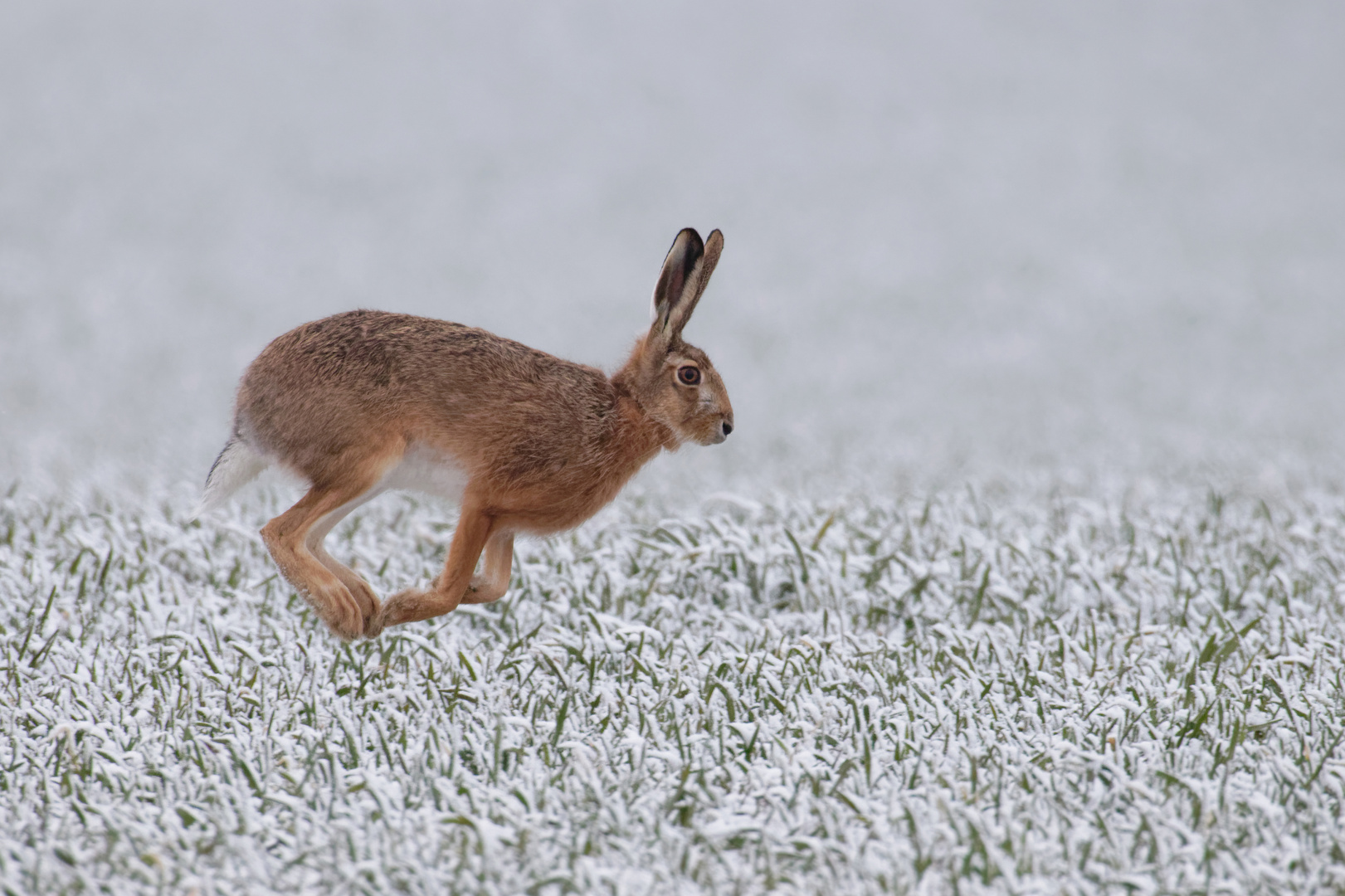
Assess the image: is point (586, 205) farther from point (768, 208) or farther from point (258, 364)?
point (258, 364)

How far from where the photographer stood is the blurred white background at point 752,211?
14062 mm

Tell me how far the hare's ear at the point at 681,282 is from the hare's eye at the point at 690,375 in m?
0.12

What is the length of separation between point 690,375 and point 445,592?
3.86 ft

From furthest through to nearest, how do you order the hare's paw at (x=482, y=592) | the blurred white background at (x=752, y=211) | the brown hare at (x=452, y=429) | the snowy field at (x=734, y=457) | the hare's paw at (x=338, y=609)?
the blurred white background at (x=752, y=211) → the hare's paw at (x=482, y=592) → the brown hare at (x=452, y=429) → the hare's paw at (x=338, y=609) → the snowy field at (x=734, y=457)

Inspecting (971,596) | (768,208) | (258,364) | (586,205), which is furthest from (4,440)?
(768,208)

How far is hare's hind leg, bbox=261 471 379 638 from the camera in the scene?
4.31 meters

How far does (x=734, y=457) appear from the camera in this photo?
37.1 ft

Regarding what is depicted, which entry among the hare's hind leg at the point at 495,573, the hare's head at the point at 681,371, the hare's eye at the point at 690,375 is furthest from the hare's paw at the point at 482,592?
the hare's eye at the point at 690,375

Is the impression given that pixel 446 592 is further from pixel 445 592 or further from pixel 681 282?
pixel 681 282

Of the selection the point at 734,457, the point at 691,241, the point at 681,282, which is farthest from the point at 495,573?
the point at 734,457

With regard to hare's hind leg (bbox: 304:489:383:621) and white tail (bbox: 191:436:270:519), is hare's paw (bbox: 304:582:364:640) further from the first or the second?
white tail (bbox: 191:436:270:519)

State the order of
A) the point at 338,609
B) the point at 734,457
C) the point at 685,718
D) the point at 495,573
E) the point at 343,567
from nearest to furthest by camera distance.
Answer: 1. the point at 685,718
2. the point at 338,609
3. the point at 343,567
4. the point at 495,573
5. the point at 734,457

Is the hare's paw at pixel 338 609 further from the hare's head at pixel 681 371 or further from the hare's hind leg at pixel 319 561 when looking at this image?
the hare's head at pixel 681 371

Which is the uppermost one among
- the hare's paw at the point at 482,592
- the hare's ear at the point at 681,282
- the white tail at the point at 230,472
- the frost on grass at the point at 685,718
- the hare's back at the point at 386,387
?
the hare's ear at the point at 681,282
